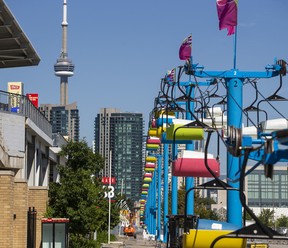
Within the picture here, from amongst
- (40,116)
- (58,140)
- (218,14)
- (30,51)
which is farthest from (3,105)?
(58,140)

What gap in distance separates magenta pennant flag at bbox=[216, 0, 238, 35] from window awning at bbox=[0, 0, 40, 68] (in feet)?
46.2

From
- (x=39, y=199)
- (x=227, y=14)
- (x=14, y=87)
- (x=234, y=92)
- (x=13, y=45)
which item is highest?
(x=14, y=87)

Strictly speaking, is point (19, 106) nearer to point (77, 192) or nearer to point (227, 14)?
point (77, 192)

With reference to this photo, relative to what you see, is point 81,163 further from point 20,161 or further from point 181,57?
Answer: point 181,57

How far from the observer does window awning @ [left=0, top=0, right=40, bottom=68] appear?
33375 mm

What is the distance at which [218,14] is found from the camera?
1917 cm

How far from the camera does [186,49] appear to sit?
905 inches

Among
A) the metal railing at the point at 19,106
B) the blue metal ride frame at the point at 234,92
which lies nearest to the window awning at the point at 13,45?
the metal railing at the point at 19,106

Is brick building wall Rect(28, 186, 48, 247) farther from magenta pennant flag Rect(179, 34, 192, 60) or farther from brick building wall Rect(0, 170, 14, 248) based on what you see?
magenta pennant flag Rect(179, 34, 192, 60)

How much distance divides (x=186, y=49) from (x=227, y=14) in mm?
4169

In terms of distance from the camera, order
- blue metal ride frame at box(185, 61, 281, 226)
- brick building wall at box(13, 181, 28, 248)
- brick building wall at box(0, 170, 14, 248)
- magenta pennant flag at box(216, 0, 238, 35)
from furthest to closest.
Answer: brick building wall at box(13, 181, 28, 248) → brick building wall at box(0, 170, 14, 248) → blue metal ride frame at box(185, 61, 281, 226) → magenta pennant flag at box(216, 0, 238, 35)

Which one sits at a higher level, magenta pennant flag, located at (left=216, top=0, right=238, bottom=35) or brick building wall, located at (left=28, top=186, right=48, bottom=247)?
magenta pennant flag, located at (left=216, top=0, right=238, bottom=35)

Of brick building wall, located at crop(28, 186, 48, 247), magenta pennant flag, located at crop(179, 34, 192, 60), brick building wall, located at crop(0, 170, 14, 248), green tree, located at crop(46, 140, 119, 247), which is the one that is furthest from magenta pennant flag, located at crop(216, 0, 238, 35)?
green tree, located at crop(46, 140, 119, 247)

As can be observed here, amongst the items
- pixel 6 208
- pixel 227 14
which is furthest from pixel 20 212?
pixel 227 14
